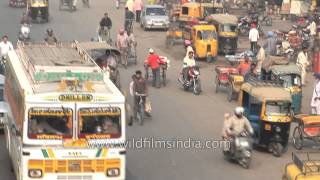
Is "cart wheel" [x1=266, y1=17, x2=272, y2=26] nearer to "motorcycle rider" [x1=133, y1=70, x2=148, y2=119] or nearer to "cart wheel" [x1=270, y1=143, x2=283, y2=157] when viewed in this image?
"motorcycle rider" [x1=133, y1=70, x2=148, y2=119]

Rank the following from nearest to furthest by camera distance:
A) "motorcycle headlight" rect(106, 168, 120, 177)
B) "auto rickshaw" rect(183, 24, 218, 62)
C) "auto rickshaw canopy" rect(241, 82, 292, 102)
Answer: "motorcycle headlight" rect(106, 168, 120, 177) → "auto rickshaw canopy" rect(241, 82, 292, 102) → "auto rickshaw" rect(183, 24, 218, 62)

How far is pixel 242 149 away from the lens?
63.2 feet

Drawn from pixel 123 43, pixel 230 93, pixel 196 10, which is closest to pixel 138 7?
pixel 196 10

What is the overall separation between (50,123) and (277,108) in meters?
7.39

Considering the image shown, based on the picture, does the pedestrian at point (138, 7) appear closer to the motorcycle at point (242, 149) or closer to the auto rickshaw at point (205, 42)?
the auto rickshaw at point (205, 42)

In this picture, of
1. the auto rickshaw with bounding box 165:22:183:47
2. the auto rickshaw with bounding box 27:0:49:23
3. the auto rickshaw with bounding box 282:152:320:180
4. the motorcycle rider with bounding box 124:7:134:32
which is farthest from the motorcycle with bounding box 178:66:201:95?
the auto rickshaw with bounding box 27:0:49:23

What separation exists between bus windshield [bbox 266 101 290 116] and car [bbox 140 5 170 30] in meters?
27.6

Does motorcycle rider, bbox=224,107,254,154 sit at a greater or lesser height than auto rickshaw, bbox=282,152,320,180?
lesser

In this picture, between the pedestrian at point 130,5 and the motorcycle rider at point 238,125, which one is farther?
the pedestrian at point 130,5

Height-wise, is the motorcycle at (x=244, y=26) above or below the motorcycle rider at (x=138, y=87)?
below

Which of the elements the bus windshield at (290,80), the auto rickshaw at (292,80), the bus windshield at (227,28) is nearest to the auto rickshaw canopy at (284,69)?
the auto rickshaw at (292,80)

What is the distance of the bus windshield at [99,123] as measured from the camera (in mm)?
15414

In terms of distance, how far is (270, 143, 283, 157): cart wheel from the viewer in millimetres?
20656

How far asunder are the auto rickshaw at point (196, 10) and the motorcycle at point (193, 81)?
17.2m
